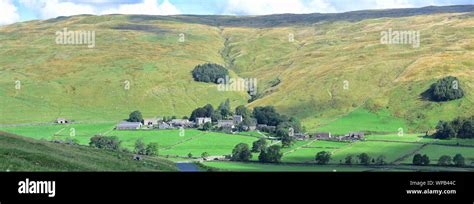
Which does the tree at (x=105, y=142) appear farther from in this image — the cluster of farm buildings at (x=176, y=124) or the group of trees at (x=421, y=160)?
the group of trees at (x=421, y=160)

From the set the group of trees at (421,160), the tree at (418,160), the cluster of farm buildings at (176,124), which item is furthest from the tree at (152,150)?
the group of trees at (421,160)

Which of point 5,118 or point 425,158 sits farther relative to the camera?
point 5,118

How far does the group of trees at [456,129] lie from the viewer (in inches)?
5635

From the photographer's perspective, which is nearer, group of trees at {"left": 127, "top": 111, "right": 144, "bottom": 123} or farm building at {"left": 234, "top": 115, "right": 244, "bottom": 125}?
farm building at {"left": 234, "top": 115, "right": 244, "bottom": 125}

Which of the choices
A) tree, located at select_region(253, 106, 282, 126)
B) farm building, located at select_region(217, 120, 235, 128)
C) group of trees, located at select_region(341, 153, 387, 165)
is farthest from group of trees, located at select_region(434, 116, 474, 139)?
farm building, located at select_region(217, 120, 235, 128)

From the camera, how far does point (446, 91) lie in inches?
7347

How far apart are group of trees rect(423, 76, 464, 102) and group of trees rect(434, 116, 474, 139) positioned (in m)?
36.8

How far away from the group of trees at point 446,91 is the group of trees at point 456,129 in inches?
1448

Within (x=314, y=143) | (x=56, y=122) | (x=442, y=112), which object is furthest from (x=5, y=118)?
(x=442, y=112)

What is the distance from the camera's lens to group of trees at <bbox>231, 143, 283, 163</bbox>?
115 meters

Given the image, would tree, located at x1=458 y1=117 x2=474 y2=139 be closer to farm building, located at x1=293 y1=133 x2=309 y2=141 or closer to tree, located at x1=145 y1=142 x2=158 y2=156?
farm building, located at x1=293 y1=133 x2=309 y2=141
